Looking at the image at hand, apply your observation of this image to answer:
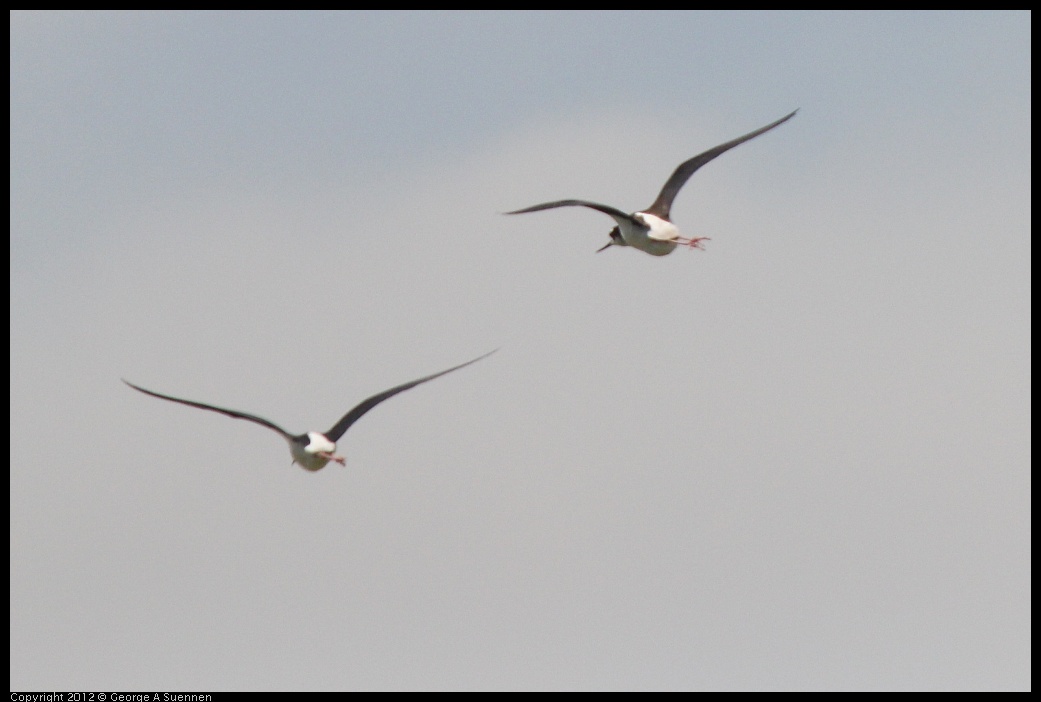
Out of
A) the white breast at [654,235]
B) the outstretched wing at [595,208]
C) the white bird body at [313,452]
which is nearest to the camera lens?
the outstretched wing at [595,208]

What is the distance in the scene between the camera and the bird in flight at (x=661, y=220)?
30.7 m

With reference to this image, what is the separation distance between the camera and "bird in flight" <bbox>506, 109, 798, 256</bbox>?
30.7m

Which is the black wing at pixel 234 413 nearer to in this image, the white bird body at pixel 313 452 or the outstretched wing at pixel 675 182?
the white bird body at pixel 313 452

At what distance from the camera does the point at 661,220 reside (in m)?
A: 31.6

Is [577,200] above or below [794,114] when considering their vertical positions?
below

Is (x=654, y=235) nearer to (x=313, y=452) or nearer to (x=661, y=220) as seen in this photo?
(x=661, y=220)

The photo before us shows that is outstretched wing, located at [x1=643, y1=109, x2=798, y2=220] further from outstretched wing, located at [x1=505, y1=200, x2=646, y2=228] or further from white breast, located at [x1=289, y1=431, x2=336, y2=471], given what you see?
white breast, located at [x1=289, y1=431, x2=336, y2=471]

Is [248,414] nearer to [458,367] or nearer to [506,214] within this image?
[458,367]

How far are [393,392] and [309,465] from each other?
7.52 ft

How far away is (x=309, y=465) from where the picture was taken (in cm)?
3303

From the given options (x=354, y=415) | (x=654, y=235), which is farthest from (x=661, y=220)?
(x=354, y=415)

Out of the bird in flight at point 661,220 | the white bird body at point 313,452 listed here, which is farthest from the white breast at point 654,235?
the white bird body at point 313,452

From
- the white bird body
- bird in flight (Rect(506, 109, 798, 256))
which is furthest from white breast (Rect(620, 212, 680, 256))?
the white bird body

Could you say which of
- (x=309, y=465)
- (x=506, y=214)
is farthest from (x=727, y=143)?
(x=309, y=465)
